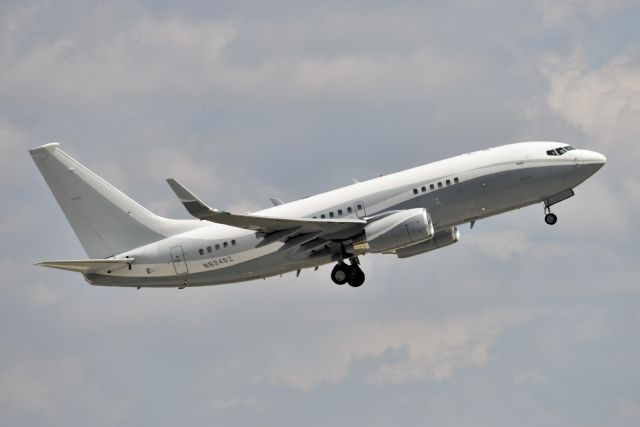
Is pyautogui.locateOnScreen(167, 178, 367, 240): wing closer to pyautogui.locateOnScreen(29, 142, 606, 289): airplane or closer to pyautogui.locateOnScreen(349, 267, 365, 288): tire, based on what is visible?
pyautogui.locateOnScreen(29, 142, 606, 289): airplane

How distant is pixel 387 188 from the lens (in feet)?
222

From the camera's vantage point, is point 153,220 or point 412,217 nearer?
point 412,217

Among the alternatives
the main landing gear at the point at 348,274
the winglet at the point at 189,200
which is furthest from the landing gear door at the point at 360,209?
the winglet at the point at 189,200

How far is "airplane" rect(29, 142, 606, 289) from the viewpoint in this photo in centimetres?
6650

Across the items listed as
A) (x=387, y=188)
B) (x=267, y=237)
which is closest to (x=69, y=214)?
(x=267, y=237)

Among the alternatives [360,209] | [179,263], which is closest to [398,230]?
[360,209]

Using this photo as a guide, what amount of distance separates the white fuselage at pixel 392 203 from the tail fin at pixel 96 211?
1.66 m

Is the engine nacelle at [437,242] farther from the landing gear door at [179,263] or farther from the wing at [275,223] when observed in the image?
the landing gear door at [179,263]

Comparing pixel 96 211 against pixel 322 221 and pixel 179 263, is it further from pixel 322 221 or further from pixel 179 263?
pixel 322 221

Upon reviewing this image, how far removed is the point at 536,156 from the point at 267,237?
16434mm

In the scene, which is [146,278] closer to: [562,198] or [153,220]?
[153,220]

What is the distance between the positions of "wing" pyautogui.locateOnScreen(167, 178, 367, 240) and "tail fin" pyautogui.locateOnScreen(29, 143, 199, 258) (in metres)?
8.68

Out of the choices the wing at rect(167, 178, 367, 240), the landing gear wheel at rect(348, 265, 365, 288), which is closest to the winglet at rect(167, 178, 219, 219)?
the wing at rect(167, 178, 367, 240)

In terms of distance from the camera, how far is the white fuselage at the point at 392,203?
219ft
